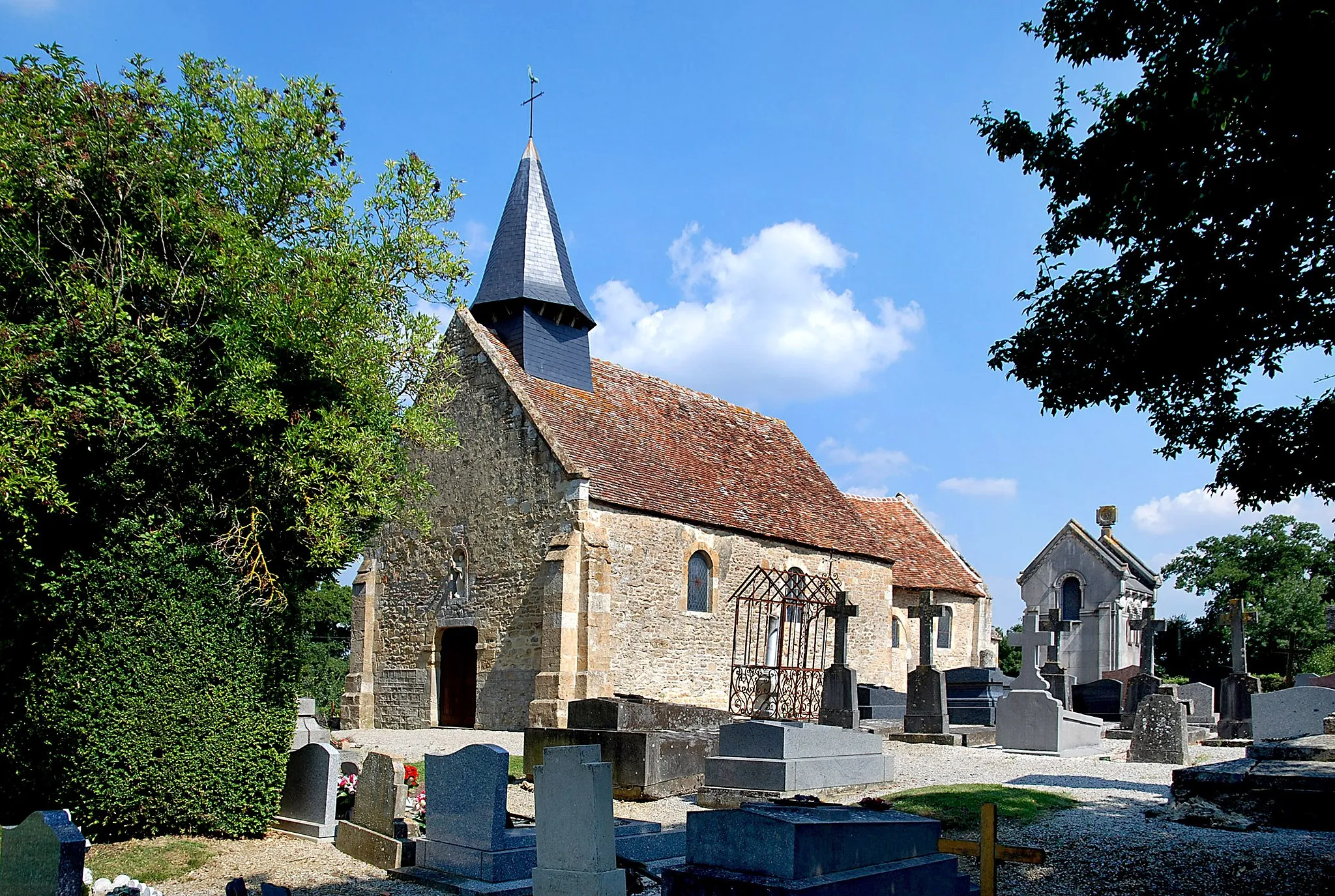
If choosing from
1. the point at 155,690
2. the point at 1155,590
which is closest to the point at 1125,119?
the point at 155,690

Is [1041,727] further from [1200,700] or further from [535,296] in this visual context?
[535,296]

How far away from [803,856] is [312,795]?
6.79 metres

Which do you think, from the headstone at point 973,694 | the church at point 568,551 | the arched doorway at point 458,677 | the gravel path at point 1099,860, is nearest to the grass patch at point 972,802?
the gravel path at point 1099,860

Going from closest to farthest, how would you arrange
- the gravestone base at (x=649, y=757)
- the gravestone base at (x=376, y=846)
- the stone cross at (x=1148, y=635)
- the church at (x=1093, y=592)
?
the gravestone base at (x=376, y=846) → the gravestone base at (x=649, y=757) → the stone cross at (x=1148, y=635) → the church at (x=1093, y=592)

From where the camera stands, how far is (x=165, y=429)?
32.4 ft

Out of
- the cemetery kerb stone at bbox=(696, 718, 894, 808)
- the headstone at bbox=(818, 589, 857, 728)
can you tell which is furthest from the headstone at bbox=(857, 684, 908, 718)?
the cemetery kerb stone at bbox=(696, 718, 894, 808)

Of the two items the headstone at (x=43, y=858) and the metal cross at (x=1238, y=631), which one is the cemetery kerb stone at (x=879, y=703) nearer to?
the metal cross at (x=1238, y=631)

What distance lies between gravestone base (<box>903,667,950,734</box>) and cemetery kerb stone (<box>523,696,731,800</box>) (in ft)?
21.5

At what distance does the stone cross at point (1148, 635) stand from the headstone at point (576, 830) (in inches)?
825

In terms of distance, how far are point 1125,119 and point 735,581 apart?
15.1 metres

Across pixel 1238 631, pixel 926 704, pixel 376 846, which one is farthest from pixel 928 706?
pixel 376 846

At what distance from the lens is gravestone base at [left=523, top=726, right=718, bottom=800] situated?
11852mm

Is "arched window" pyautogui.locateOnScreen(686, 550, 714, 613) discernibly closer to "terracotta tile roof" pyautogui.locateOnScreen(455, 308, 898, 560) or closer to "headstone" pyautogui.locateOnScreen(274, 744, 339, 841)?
"terracotta tile roof" pyautogui.locateOnScreen(455, 308, 898, 560)

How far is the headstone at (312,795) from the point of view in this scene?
9836 millimetres
